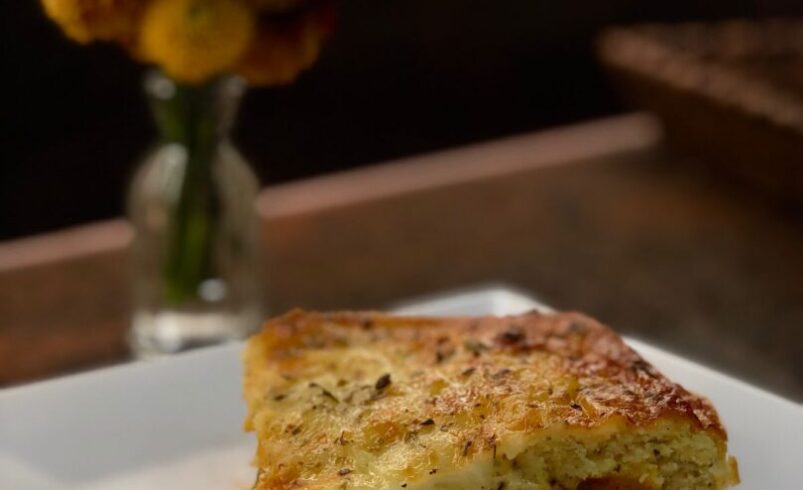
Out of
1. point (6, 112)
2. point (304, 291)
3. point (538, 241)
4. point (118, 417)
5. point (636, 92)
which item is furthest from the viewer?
point (6, 112)

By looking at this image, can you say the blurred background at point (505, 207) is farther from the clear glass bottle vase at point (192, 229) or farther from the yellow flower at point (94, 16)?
the yellow flower at point (94, 16)

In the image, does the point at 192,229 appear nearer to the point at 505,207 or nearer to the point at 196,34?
the point at 196,34

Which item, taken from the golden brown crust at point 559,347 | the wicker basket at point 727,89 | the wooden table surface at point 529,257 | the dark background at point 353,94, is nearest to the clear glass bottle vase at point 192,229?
the wooden table surface at point 529,257

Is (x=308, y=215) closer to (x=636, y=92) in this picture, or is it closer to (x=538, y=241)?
(x=538, y=241)

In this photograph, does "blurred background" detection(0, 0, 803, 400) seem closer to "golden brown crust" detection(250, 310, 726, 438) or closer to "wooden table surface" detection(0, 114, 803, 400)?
"wooden table surface" detection(0, 114, 803, 400)

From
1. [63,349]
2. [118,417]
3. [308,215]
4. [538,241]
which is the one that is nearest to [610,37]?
[538,241]
